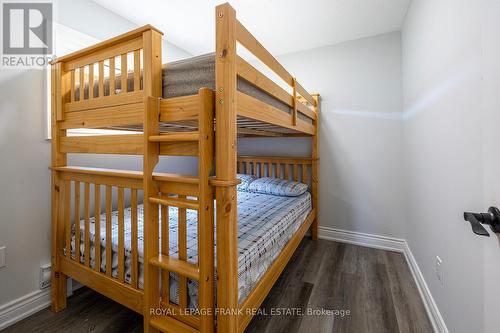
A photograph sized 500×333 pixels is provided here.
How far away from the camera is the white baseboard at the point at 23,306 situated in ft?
4.71

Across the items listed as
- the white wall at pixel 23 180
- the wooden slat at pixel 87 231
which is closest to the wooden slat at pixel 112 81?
the wooden slat at pixel 87 231

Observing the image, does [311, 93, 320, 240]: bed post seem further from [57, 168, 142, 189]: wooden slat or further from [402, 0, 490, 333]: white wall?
[57, 168, 142, 189]: wooden slat

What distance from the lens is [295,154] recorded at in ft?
9.90

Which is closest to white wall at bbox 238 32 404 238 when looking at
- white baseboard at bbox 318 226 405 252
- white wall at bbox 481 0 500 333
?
white baseboard at bbox 318 226 405 252

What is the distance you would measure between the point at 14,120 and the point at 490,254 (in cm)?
252

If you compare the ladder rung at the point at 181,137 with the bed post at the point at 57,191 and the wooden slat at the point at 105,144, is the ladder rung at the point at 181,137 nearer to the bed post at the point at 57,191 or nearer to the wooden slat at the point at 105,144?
the wooden slat at the point at 105,144

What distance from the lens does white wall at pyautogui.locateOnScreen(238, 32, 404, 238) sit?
248cm

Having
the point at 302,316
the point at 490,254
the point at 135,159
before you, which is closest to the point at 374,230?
the point at 302,316

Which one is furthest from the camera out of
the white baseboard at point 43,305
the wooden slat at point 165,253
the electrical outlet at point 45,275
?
the electrical outlet at point 45,275

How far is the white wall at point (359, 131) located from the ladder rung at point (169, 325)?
7.16 ft

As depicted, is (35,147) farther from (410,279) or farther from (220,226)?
(410,279)

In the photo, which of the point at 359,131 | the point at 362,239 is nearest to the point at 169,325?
the point at 362,239

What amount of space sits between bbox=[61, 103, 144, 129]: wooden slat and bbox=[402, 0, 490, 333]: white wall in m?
1.41

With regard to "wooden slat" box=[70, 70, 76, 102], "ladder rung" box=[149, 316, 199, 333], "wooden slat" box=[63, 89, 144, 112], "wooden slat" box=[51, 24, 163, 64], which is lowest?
"ladder rung" box=[149, 316, 199, 333]
